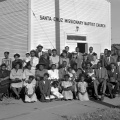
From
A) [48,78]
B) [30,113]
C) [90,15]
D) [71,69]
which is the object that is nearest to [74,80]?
[71,69]

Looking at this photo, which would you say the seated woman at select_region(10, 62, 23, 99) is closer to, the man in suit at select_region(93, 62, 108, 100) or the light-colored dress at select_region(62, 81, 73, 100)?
the light-colored dress at select_region(62, 81, 73, 100)

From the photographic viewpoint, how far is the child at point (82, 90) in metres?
8.27

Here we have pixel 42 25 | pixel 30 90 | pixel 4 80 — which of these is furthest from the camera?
pixel 42 25

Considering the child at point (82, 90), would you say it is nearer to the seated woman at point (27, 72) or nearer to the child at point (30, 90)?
the child at point (30, 90)

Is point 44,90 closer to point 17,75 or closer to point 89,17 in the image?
point 17,75

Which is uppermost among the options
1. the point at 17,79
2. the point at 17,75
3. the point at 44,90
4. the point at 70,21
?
the point at 70,21

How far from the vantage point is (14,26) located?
40.2 feet

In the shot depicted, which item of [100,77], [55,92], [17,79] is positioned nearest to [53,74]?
[55,92]

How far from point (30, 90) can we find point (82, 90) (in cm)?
193

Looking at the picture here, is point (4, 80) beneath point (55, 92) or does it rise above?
above

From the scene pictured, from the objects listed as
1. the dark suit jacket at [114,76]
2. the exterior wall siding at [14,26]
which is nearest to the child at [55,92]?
the dark suit jacket at [114,76]

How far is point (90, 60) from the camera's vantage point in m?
9.97

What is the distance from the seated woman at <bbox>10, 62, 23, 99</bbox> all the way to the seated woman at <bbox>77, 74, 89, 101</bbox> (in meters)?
2.19

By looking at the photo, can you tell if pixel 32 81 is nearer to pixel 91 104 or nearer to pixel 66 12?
pixel 91 104
